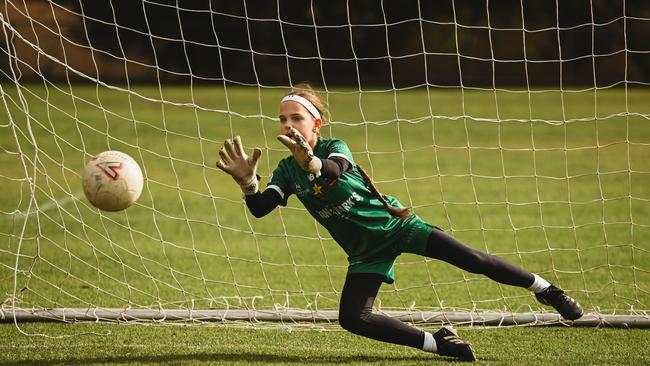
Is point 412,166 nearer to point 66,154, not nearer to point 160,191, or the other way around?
point 160,191

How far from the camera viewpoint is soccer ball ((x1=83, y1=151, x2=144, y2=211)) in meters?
4.67

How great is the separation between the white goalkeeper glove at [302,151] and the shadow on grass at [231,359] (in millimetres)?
1094

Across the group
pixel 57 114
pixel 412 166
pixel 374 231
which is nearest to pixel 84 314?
pixel 374 231

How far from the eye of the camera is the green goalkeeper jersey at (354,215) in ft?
15.1

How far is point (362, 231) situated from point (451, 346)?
76 centimetres

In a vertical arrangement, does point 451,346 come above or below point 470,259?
below

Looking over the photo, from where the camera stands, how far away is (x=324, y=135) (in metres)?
14.8

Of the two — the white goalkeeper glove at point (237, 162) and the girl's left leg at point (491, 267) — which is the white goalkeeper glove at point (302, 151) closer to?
the white goalkeeper glove at point (237, 162)

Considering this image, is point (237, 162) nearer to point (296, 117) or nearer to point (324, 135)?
point (296, 117)

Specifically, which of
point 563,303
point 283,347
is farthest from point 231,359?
point 563,303

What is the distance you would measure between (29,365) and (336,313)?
1.91 m

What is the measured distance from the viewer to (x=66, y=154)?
14461 millimetres

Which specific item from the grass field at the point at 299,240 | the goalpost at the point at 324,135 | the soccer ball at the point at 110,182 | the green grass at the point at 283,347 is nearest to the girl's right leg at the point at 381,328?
the green grass at the point at 283,347

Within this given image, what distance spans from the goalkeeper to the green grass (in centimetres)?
23
